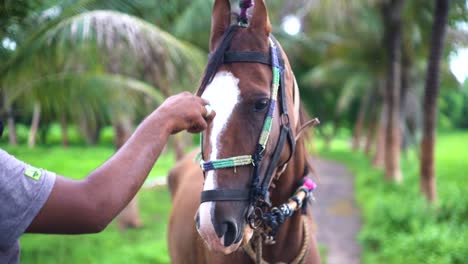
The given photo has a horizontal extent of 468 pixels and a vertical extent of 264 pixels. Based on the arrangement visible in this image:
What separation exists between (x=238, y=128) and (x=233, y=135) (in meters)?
0.04

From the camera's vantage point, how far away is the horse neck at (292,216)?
6.98 ft

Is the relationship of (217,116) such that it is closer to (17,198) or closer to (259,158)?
(259,158)

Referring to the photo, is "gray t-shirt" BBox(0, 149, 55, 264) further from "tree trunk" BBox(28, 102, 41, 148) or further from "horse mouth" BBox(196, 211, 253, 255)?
"tree trunk" BBox(28, 102, 41, 148)

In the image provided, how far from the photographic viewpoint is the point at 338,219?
813cm

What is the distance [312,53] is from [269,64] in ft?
51.1

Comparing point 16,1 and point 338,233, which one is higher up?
point 16,1

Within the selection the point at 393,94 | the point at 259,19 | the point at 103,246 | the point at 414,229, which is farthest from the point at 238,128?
the point at 393,94

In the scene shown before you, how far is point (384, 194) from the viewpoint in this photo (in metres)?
8.83

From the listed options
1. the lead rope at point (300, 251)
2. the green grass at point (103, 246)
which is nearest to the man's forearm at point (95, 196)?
the lead rope at point (300, 251)

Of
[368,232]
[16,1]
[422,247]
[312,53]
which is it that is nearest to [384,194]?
[368,232]

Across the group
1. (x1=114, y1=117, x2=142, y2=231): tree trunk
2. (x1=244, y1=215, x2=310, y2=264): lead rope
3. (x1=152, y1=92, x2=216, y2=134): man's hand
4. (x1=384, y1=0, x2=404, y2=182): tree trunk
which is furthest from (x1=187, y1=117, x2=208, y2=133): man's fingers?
(x1=384, y1=0, x2=404, y2=182): tree trunk

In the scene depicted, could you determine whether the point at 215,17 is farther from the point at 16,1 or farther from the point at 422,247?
the point at 422,247

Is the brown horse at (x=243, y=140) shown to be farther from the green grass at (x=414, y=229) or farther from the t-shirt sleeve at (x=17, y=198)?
the green grass at (x=414, y=229)

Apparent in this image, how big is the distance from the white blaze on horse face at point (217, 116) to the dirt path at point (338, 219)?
68.9 inches
